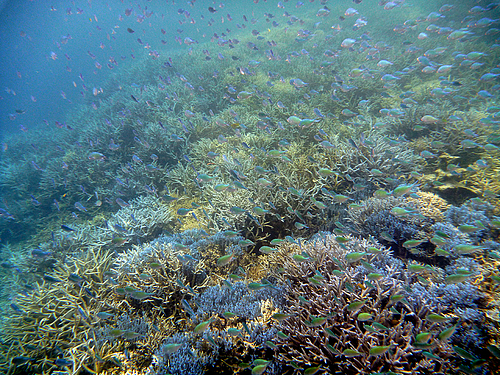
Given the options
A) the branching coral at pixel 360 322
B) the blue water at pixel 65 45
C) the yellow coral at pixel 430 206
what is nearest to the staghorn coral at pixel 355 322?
the branching coral at pixel 360 322

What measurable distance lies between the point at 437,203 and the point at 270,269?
3831 mm

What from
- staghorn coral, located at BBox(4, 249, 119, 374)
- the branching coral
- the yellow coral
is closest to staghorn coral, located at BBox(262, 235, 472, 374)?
the branching coral

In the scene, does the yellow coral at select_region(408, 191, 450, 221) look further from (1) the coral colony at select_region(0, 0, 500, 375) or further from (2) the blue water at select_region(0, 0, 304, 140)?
(2) the blue water at select_region(0, 0, 304, 140)

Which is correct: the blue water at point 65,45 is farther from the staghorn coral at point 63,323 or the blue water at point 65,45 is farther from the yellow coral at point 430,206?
the yellow coral at point 430,206

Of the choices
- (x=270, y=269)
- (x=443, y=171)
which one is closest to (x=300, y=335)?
(x=270, y=269)

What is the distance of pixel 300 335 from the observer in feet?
7.77

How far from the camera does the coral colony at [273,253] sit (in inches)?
94.0

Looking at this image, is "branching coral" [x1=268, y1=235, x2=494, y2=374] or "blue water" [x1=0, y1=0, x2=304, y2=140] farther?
"blue water" [x1=0, y1=0, x2=304, y2=140]

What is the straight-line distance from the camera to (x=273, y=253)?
3861mm

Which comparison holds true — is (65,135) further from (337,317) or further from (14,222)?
(337,317)

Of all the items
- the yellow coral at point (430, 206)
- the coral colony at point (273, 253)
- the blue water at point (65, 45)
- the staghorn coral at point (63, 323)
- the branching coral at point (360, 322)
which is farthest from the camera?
the blue water at point (65, 45)

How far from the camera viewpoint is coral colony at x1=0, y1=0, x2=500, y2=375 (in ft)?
7.84

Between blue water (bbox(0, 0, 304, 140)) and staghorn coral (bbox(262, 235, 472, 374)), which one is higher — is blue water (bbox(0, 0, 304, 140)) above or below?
above

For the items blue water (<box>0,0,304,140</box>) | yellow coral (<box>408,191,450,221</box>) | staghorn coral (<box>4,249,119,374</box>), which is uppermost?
blue water (<box>0,0,304,140</box>)
